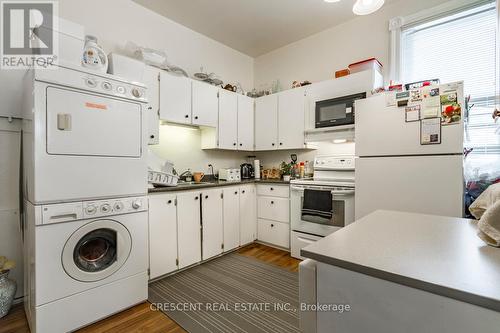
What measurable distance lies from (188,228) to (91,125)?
4.47 feet

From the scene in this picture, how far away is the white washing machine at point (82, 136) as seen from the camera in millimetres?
1502

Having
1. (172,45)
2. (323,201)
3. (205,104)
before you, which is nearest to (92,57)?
(205,104)

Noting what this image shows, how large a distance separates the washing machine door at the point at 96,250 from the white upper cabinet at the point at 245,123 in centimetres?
204

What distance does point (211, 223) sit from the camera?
2766mm

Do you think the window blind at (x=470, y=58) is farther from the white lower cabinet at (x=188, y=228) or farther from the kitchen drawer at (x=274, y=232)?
the white lower cabinet at (x=188, y=228)

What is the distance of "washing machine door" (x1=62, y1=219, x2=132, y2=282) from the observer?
161cm

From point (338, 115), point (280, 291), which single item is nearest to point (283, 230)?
point (280, 291)

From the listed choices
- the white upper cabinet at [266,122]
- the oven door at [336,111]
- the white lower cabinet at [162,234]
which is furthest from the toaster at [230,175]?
the oven door at [336,111]

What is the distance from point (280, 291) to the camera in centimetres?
212

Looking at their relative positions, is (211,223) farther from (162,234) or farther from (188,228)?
(162,234)

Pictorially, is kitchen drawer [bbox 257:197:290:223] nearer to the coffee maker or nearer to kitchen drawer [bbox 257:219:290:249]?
kitchen drawer [bbox 257:219:290:249]

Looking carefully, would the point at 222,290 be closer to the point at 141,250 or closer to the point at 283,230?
the point at 141,250

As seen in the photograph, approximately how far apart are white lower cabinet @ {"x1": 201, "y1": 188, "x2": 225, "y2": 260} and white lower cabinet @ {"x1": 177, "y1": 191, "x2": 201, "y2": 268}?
69mm

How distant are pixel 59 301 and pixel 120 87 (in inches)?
61.1
